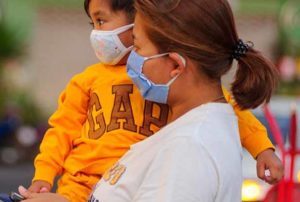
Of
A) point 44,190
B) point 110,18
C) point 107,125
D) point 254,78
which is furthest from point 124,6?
point 44,190

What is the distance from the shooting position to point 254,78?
2832 mm

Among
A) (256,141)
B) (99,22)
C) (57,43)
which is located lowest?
(256,141)

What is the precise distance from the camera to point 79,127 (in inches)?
128

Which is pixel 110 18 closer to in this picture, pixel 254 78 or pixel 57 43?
pixel 254 78

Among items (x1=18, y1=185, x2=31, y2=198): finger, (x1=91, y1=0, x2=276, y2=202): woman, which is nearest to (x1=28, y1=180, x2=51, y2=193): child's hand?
(x1=18, y1=185, x2=31, y2=198): finger

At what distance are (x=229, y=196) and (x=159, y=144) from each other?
247 mm

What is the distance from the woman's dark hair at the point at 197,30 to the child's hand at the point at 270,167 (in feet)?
1.28

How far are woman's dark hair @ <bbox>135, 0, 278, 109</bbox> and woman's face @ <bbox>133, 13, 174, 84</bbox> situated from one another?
0.02m

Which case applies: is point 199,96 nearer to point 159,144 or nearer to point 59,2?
point 159,144

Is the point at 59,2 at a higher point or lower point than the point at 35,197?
higher

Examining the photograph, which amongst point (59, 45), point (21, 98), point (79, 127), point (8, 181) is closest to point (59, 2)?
point (59, 45)

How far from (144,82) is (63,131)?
0.55 m

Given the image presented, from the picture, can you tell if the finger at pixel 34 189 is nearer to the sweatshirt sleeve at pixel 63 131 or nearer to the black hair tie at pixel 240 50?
the sweatshirt sleeve at pixel 63 131

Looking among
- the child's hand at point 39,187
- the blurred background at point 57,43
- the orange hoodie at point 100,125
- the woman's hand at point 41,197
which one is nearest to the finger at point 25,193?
the woman's hand at point 41,197
